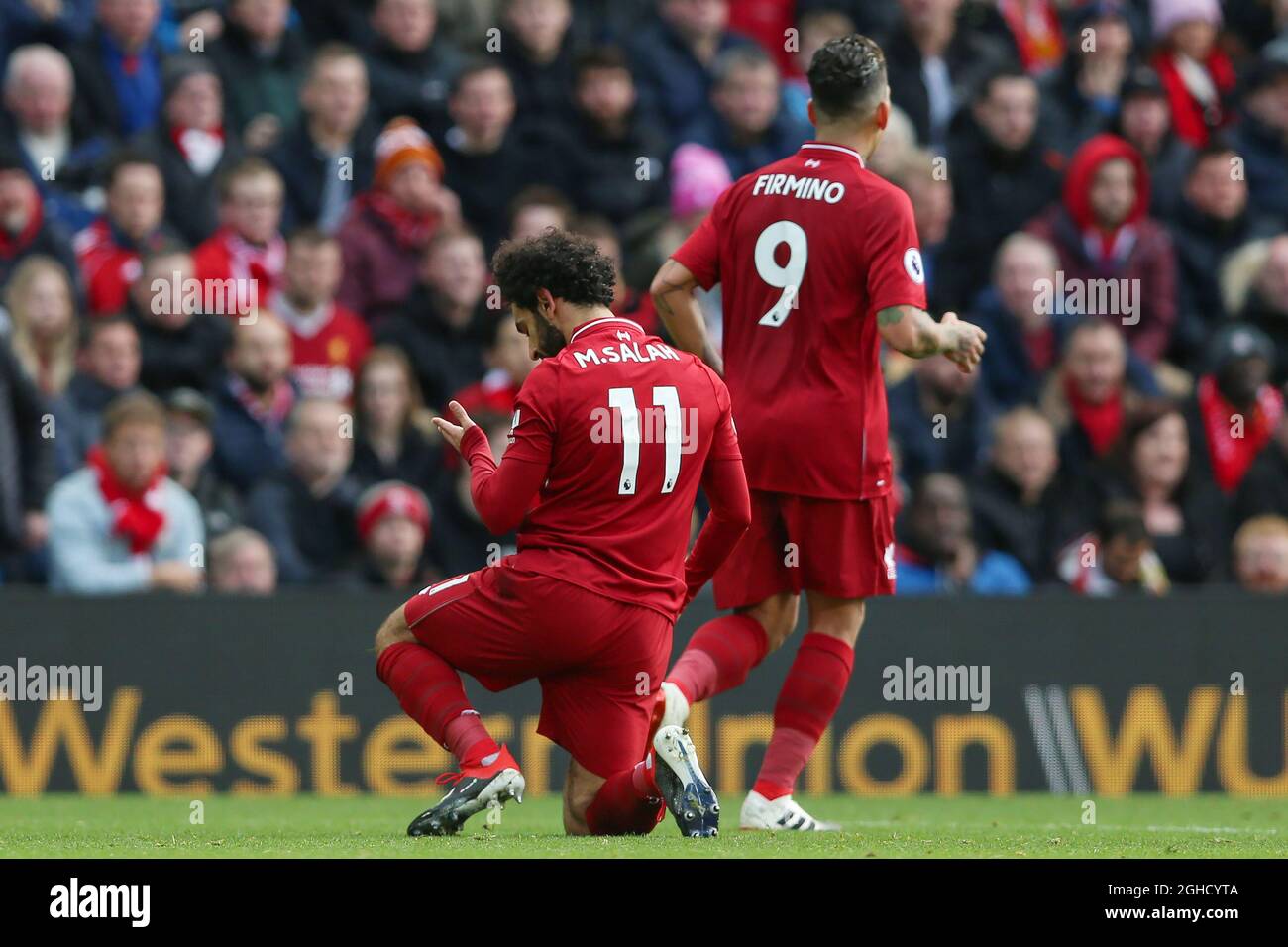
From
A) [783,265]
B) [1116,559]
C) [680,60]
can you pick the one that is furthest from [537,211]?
[783,265]

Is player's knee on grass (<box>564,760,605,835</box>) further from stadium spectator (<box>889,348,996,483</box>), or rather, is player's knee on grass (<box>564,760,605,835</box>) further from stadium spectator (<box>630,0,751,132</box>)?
stadium spectator (<box>630,0,751,132</box>)

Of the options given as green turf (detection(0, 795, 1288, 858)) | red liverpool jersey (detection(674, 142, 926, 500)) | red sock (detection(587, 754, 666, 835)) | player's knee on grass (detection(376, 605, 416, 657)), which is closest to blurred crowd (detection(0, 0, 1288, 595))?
green turf (detection(0, 795, 1288, 858))

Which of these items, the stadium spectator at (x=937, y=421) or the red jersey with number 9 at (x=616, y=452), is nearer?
the red jersey with number 9 at (x=616, y=452)

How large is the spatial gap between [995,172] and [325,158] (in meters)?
3.74

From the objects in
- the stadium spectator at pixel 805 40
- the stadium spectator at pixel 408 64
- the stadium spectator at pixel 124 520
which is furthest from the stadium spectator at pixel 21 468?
the stadium spectator at pixel 805 40

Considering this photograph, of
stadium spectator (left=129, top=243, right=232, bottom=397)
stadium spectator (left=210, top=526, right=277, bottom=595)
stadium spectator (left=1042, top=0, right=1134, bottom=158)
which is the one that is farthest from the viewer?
stadium spectator (left=1042, top=0, right=1134, bottom=158)

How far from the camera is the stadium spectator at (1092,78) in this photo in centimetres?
1352

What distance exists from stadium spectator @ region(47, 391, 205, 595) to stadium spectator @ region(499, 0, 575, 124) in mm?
3190

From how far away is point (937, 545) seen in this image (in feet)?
36.7

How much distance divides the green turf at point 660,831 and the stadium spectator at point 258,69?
4218 mm

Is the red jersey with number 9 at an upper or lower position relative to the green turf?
upper

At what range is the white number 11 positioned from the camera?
6676 millimetres

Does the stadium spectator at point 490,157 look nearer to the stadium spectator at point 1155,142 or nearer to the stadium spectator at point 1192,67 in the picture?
the stadium spectator at point 1155,142

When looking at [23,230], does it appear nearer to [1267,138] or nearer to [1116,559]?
[1116,559]
